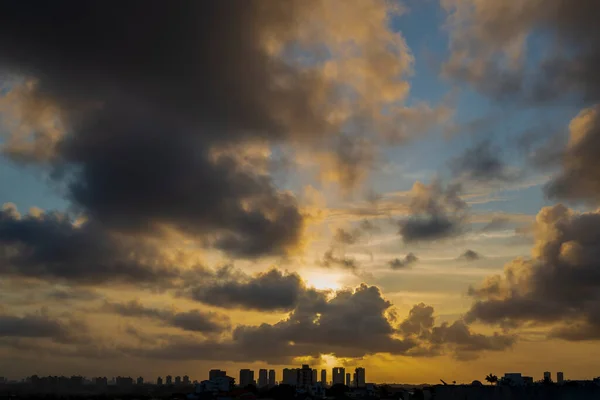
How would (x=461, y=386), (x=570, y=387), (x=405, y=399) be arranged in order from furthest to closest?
(x=405, y=399), (x=461, y=386), (x=570, y=387)

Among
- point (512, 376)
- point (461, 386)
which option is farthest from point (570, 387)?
point (512, 376)

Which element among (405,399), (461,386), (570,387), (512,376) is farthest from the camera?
(405,399)

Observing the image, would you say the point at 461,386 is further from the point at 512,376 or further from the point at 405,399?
the point at 405,399

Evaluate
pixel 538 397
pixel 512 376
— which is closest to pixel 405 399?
pixel 512 376

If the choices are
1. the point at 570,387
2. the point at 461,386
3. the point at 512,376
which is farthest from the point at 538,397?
the point at 512,376

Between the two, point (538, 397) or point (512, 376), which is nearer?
point (538, 397)

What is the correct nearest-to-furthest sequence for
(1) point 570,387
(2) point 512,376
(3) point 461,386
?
(1) point 570,387 → (3) point 461,386 → (2) point 512,376

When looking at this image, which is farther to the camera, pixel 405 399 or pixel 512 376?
pixel 405 399
